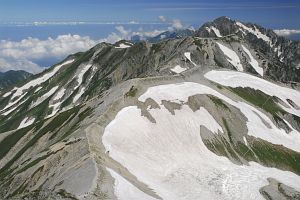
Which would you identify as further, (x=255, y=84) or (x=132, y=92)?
(x=255, y=84)

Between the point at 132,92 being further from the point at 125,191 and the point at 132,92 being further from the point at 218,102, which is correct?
the point at 125,191

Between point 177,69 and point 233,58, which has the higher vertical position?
point 177,69

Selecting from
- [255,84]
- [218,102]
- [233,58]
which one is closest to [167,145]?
[218,102]

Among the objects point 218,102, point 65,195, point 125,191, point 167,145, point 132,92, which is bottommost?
point 218,102

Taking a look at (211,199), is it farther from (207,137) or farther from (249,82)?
(249,82)

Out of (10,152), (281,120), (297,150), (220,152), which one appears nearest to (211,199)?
(220,152)

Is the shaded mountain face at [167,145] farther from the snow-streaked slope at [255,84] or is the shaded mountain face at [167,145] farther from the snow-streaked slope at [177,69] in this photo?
the snow-streaked slope at [177,69]

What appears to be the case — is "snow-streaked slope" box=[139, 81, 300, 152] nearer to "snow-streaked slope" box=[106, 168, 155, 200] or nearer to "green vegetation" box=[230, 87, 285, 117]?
"green vegetation" box=[230, 87, 285, 117]

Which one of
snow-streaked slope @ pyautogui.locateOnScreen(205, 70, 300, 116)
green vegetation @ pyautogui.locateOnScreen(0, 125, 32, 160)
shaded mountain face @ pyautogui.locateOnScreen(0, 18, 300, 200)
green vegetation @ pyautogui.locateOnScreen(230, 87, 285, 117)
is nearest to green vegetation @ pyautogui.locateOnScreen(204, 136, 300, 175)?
shaded mountain face @ pyautogui.locateOnScreen(0, 18, 300, 200)
